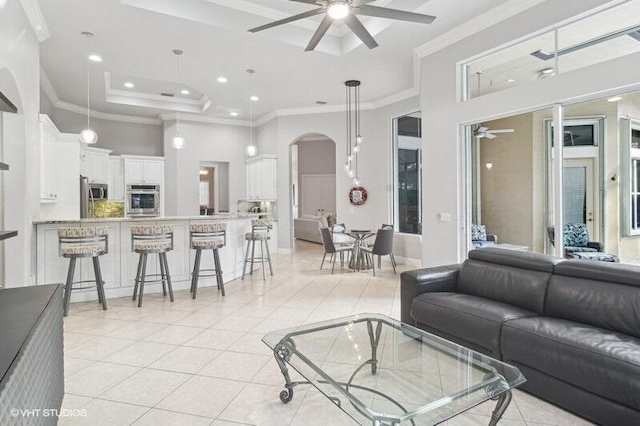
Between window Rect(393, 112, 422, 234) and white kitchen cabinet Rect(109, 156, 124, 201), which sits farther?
white kitchen cabinet Rect(109, 156, 124, 201)

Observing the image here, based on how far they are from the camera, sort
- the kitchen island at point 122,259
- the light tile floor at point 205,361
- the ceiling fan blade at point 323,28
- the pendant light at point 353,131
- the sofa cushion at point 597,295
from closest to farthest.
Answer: the light tile floor at point 205,361 → the sofa cushion at point 597,295 → the ceiling fan blade at point 323,28 → the kitchen island at point 122,259 → the pendant light at point 353,131

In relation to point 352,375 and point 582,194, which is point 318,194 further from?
point 352,375

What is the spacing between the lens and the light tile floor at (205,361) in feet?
7.50

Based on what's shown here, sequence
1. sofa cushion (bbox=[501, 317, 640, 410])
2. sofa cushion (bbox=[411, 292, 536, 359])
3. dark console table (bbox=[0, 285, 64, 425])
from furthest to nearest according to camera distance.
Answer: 1. sofa cushion (bbox=[411, 292, 536, 359])
2. sofa cushion (bbox=[501, 317, 640, 410])
3. dark console table (bbox=[0, 285, 64, 425])

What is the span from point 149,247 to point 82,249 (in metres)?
0.71

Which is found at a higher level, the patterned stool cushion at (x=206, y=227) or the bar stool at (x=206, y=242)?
the patterned stool cushion at (x=206, y=227)

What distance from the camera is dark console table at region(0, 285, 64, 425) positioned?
1.15m

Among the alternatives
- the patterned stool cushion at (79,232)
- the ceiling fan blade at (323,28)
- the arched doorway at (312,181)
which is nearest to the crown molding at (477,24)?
the ceiling fan blade at (323,28)

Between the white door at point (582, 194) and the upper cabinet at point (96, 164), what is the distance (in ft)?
27.2

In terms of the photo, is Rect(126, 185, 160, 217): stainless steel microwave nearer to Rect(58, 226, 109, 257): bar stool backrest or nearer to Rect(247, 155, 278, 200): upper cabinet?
Rect(247, 155, 278, 200): upper cabinet

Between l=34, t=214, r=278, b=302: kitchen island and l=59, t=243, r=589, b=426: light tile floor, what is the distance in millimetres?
231

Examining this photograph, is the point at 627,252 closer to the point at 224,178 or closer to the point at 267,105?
the point at 267,105

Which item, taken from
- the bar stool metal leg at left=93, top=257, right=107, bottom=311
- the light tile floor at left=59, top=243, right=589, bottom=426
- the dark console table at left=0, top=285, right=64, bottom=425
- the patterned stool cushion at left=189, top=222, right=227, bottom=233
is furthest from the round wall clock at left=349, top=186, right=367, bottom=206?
the dark console table at left=0, top=285, right=64, bottom=425

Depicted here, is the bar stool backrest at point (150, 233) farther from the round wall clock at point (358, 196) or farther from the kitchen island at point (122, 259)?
the round wall clock at point (358, 196)
